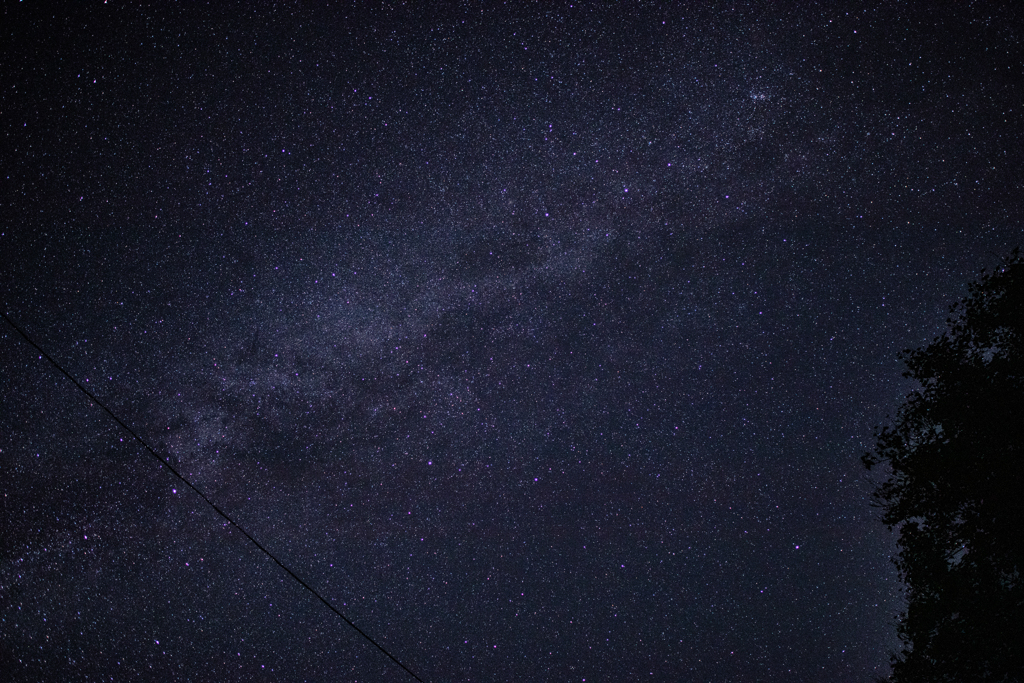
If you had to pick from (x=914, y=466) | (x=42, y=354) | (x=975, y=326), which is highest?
(x=975, y=326)

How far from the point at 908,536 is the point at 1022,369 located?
65.5 inches

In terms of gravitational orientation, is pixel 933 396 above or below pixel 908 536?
above

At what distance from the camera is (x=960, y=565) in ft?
17.7

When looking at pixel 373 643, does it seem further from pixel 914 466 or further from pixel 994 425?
pixel 994 425

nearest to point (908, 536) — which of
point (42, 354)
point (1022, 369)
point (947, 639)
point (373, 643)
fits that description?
point (947, 639)

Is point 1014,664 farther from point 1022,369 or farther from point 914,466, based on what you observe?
point 1022,369

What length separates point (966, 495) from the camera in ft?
17.6

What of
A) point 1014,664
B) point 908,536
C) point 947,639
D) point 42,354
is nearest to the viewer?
point 1014,664

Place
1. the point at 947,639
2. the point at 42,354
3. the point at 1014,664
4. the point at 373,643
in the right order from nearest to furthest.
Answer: the point at 1014,664, the point at 947,639, the point at 42,354, the point at 373,643

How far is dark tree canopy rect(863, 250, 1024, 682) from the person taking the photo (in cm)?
507

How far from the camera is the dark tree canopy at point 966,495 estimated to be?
5070mm

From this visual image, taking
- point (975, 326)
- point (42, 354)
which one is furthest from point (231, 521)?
point (975, 326)

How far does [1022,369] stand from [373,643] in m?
6.64

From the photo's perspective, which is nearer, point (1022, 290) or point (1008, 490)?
point (1008, 490)
